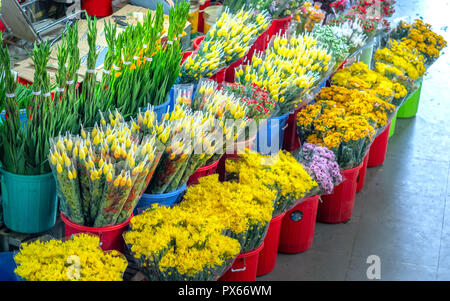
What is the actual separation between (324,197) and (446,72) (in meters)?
4.81

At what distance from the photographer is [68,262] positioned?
2449 millimetres

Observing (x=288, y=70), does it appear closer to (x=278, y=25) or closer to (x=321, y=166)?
(x=321, y=166)

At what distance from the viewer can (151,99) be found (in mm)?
3668

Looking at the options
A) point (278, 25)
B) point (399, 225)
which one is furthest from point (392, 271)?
point (278, 25)

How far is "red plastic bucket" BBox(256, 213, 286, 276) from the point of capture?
148 inches

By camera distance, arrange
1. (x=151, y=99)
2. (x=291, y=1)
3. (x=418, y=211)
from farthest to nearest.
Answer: (x=291, y=1) < (x=418, y=211) < (x=151, y=99)

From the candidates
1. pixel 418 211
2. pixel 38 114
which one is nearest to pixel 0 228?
pixel 38 114

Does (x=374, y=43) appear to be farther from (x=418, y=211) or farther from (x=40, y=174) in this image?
(x=40, y=174)

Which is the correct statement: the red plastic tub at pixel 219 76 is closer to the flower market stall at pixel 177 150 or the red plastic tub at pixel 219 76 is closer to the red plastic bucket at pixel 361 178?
the flower market stall at pixel 177 150

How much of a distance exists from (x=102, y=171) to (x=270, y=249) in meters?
1.58

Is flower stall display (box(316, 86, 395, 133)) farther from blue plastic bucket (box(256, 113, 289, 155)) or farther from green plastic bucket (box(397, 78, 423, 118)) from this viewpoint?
green plastic bucket (box(397, 78, 423, 118))

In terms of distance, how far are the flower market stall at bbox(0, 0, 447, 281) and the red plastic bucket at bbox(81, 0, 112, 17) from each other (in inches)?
41.4

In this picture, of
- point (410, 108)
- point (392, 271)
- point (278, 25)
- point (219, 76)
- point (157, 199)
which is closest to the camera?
point (157, 199)

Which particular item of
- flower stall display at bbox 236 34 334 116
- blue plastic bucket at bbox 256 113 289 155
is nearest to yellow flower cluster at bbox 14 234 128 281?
blue plastic bucket at bbox 256 113 289 155
